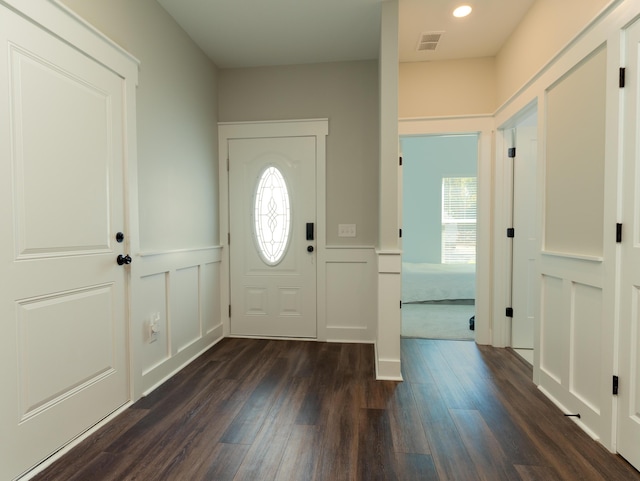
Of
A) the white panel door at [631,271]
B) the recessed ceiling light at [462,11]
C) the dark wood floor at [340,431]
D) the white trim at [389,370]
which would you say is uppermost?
the recessed ceiling light at [462,11]

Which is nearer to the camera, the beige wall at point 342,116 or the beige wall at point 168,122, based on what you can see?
the beige wall at point 168,122

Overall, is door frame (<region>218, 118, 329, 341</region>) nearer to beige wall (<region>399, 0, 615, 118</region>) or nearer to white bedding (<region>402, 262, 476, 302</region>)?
beige wall (<region>399, 0, 615, 118</region>)

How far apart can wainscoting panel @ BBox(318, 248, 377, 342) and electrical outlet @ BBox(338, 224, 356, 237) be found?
5.9 inches

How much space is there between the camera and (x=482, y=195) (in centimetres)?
336

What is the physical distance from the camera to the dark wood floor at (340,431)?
5.30 feet

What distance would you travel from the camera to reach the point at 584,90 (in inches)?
78.7

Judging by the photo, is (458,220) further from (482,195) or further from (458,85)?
(458,85)

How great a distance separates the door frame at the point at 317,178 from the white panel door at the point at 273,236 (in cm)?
5

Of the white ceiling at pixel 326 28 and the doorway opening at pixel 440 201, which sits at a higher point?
the white ceiling at pixel 326 28

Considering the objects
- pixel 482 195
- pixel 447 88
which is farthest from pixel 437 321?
pixel 447 88

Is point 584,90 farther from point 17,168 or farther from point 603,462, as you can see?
point 17,168

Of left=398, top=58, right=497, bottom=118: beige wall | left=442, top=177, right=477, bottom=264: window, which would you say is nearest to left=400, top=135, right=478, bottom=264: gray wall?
left=442, top=177, right=477, bottom=264: window

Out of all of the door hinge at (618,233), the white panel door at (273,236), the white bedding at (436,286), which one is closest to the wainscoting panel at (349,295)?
the white panel door at (273,236)

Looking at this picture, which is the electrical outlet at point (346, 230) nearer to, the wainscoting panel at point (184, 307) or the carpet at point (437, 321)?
the carpet at point (437, 321)
